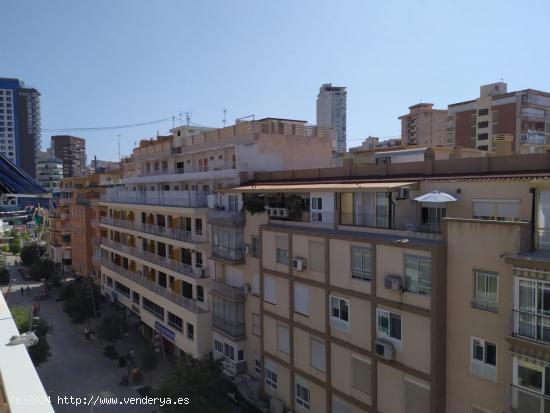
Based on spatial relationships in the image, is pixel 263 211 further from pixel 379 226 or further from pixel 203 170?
pixel 203 170

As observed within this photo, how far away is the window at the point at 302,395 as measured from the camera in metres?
18.0

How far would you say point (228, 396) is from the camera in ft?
68.7

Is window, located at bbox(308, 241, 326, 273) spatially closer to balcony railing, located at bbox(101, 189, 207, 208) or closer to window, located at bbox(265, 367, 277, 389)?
window, located at bbox(265, 367, 277, 389)

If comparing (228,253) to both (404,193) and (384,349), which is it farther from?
(384,349)

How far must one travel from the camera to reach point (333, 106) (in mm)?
99312

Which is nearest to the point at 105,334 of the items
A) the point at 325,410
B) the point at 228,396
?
the point at 228,396

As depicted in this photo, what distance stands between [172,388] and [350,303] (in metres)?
9.17

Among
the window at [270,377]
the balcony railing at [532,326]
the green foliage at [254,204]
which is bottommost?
the window at [270,377]

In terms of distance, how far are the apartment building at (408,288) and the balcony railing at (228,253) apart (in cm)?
185

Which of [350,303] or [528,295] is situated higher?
[528,295]

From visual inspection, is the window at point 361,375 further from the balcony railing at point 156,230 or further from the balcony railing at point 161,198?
the balcony railing at point 161,198

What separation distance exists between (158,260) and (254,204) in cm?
1195

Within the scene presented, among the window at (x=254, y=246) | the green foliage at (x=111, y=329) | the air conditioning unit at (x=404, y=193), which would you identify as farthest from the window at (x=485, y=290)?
the green foliage at (x=111, y=329)

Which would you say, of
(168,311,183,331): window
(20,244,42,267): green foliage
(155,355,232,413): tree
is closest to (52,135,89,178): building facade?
(20,244,42,267): green foliage
